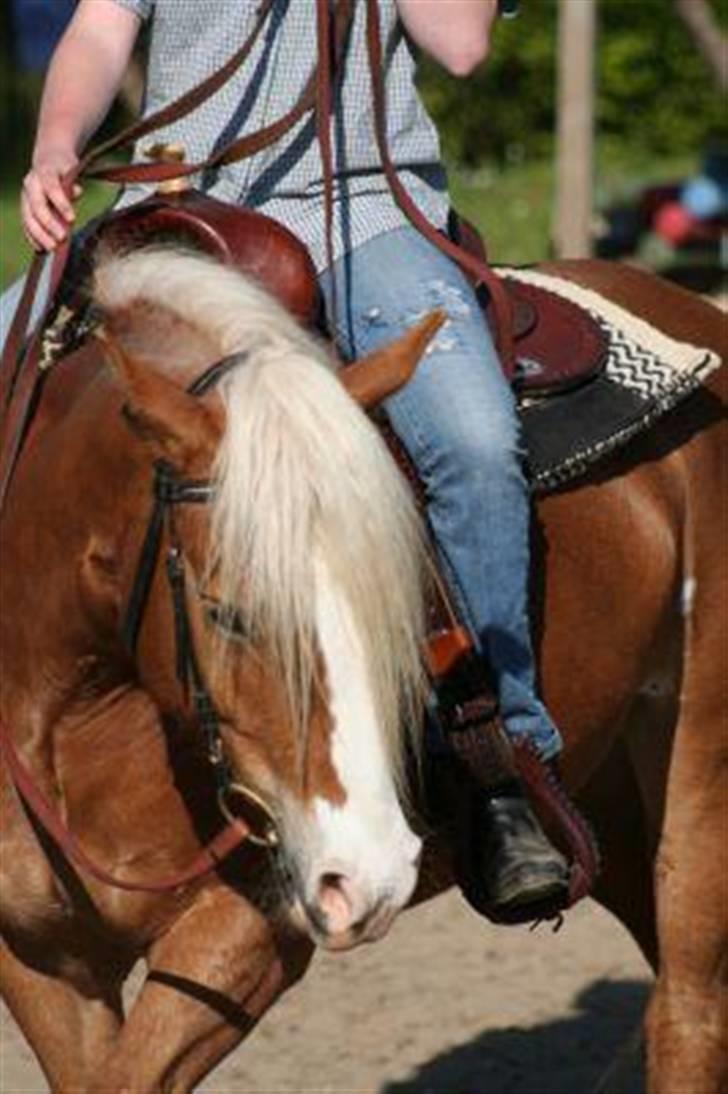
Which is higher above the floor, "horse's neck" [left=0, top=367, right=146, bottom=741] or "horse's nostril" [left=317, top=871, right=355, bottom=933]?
"horse's neck" [left=0, top=367, right=146, bottom=741]

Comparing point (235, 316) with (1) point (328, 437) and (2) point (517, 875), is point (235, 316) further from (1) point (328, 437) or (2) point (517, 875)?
(2) point (517, 875)

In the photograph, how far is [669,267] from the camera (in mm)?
23234

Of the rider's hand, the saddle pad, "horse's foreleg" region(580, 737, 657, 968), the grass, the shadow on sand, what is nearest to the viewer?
the rider's hand

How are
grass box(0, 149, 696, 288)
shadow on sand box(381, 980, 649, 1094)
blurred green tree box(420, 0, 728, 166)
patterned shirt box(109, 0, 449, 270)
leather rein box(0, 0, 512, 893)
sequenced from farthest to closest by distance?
blurred green tree box(420, 0, 728, 166), grass box(0, 149, 696, 288), shadow on sand box(381, 980, 649, 1094), patterned shirt box(109, 0, 449, 270), leather rein box(0, 0, 512, 893)

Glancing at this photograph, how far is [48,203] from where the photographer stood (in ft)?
15.6

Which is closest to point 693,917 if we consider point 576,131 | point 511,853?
point 511,853

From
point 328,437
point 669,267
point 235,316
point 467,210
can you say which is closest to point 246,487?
point 328,437

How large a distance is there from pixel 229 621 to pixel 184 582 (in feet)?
0.41

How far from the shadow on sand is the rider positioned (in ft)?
5.69

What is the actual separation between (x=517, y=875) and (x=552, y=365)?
36.6 inches

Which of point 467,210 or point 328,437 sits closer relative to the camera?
point 328,437

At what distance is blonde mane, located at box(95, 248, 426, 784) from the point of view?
3.98 meters

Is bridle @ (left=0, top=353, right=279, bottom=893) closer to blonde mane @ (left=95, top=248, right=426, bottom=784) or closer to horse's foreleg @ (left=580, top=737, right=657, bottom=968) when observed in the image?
blonde mane @ (left=95, top=248, right=426, bottom=784)

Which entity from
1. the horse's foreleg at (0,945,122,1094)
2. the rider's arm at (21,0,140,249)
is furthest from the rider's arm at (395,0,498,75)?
the horse's foreleg at (0,945,122,1094)
